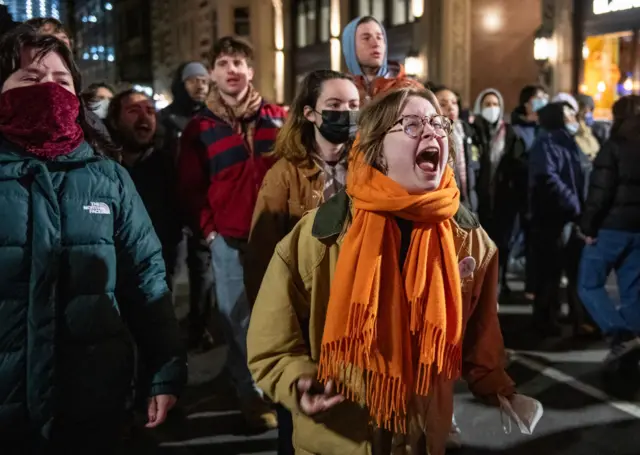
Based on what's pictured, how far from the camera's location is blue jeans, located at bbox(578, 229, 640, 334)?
5.74m

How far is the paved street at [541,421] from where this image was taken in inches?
177

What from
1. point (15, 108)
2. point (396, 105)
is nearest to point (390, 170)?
point (396, 105)

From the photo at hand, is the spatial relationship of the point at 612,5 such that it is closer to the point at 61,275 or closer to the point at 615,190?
the point at 615,190

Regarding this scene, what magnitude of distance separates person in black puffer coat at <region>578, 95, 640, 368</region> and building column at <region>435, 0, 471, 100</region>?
13.1 meters

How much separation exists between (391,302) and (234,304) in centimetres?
258

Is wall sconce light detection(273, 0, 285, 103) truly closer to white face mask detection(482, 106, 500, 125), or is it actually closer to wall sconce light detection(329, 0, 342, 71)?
wall sconce light detection(329, 0, 342, 71)

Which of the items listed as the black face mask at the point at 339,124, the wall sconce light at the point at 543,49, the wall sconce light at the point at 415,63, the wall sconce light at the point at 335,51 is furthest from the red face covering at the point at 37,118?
the wall sconce light at the point at 335,51

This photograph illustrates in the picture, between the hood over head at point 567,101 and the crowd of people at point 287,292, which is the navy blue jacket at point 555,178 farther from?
the crowd of people at point 287,292


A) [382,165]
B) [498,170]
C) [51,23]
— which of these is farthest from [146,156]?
[498,170]

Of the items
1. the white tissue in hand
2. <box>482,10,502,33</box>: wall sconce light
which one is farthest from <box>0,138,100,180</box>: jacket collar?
<box>482,10,502,33</box>: wall sconce light

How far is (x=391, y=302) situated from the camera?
2160mm

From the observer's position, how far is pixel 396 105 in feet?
7.21

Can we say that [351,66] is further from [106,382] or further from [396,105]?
[106,382]

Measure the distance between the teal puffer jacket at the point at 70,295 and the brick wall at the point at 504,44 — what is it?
17.1m
